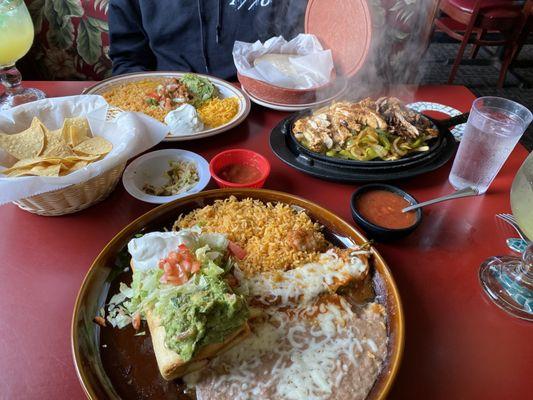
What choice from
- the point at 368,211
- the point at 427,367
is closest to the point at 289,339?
the point at 427,367

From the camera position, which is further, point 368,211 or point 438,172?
point 438,172

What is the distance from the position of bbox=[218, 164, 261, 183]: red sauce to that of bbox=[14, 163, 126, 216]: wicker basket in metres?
0.42

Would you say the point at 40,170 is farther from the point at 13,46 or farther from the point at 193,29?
the point at 193,29

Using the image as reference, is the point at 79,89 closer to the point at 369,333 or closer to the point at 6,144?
the point at 6,144

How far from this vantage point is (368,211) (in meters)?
1.43

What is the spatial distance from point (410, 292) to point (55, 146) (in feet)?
4.65

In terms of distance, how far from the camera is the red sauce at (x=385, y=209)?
1395mm

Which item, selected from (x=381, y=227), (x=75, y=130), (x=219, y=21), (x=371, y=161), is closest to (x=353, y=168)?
(x=371, y=161)

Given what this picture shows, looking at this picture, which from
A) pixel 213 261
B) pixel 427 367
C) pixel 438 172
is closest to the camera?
pixel 427 367

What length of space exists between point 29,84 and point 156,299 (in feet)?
6.30

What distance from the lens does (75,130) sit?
5.09ft

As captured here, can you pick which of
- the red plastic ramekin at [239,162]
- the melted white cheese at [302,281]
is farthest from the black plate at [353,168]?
the melted white cheese at [302,281]

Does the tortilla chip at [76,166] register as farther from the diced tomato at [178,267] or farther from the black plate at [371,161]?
the black plate at [371,161]

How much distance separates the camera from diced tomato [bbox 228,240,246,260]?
50.8 inches
